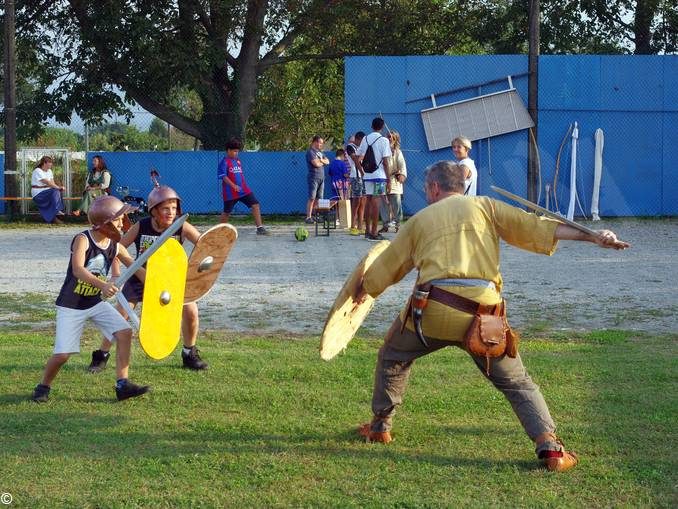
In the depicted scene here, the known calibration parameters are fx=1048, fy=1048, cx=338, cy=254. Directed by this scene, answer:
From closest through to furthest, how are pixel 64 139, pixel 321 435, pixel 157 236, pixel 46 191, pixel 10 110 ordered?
pixel 321 435
pixel 157 236
pixel 46 191
pixel 10 110
pixel 64 139

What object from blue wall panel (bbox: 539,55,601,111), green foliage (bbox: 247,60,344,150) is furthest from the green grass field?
green foliage (bbox: 247,60,344,150)

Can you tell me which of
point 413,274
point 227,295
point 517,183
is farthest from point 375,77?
point 227,295

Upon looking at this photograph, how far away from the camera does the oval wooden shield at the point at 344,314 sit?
552cm

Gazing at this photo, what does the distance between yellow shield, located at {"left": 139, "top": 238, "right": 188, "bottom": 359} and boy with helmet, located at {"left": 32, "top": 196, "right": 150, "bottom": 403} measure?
15.0 inches

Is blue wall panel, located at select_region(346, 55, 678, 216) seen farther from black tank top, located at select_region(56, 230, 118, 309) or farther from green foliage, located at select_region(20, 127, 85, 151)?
green foliage, located at select_region(20, 127, 85, 151)

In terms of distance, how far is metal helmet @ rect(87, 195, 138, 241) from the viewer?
6.26 metres

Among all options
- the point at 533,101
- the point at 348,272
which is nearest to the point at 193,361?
the point at 348,272

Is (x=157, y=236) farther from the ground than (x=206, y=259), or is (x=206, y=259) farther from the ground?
(x=157, y=236)

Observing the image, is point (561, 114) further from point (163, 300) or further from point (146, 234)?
point (163, 300)

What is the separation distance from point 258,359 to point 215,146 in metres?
18.4

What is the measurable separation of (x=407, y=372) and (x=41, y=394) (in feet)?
7.80

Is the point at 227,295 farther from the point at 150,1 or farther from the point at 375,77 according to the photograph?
the point at 150,1

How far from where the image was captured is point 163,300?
5.96m

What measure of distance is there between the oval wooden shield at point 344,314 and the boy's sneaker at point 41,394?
74.6 inches
